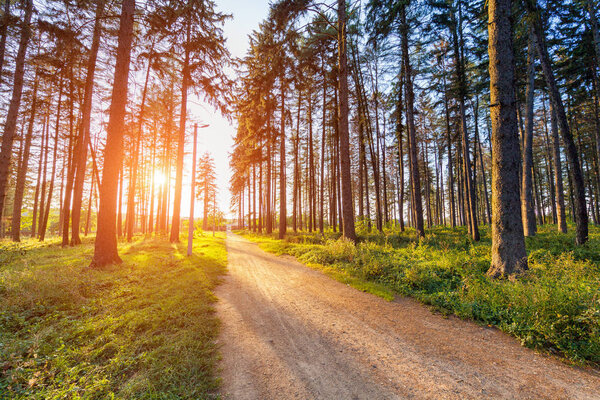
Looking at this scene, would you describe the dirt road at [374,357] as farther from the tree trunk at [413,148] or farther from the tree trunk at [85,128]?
the tree trunk at [85,128]

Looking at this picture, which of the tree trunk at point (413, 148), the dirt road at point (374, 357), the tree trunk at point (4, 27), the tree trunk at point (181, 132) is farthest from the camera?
the tree trunk at point (181, 132)

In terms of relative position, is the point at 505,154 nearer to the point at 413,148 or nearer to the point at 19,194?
the point at 413,148

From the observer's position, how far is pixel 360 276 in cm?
690

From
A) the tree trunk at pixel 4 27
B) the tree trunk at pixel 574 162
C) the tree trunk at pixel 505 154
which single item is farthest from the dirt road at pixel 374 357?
the tree trunk at pixel 4 27

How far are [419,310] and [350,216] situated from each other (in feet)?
21.0

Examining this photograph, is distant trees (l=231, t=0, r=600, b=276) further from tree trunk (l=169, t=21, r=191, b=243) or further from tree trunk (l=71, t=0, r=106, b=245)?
tree trunk (l=71, t=0, r=106, b=245)

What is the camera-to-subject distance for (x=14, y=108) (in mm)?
10289

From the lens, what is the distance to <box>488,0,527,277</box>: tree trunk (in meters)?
5.27

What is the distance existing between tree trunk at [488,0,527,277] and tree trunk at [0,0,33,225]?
18274 millimetres

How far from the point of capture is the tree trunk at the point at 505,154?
5273mm

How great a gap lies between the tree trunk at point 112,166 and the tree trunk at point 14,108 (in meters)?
6.04

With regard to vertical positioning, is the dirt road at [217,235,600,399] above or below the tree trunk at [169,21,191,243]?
below

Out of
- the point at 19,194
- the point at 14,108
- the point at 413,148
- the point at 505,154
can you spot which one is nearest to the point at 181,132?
the point at 14,108

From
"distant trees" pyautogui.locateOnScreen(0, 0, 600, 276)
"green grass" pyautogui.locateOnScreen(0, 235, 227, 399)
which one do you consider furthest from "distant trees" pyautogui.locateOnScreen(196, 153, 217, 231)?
"green grass" pyautogui.locateOnScreen(0, 235, 227, 399)
